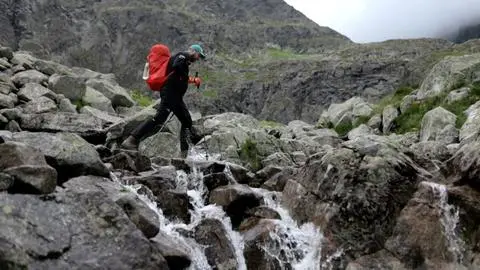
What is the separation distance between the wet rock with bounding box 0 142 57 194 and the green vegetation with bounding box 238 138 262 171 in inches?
510

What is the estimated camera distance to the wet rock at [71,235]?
1119cm

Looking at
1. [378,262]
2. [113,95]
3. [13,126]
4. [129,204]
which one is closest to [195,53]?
[13,126]

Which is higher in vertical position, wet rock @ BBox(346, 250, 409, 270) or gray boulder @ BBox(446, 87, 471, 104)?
gray boulder @ BBox(446, 87, 471, 104)

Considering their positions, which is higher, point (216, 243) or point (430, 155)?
point (430, 155)

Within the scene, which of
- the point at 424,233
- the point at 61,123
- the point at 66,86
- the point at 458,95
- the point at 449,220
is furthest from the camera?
the point at 458,95

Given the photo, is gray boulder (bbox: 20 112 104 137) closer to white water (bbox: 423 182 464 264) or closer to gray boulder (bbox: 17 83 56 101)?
gray boulder (bbox: 17 83 56 101)

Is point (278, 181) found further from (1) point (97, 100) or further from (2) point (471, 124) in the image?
(1) point (97, 100)

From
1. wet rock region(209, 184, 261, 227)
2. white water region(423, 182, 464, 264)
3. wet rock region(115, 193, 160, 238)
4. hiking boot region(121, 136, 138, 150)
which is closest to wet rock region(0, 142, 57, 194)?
wet rock region(115, 193, 160, 238)

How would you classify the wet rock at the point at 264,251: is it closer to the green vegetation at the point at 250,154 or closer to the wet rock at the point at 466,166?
the wet rock at the point at 466,166

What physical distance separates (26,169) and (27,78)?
17.7 metres

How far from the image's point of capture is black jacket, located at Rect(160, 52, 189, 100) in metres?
19.7

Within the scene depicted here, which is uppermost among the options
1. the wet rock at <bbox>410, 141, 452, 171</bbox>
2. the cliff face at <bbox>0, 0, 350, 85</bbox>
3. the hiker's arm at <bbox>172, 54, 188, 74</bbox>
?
the hiker's arm at <bbox>172, 54, 188, 74</bbox>

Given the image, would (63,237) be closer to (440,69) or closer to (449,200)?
(449,200)

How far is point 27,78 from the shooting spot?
29.2m
